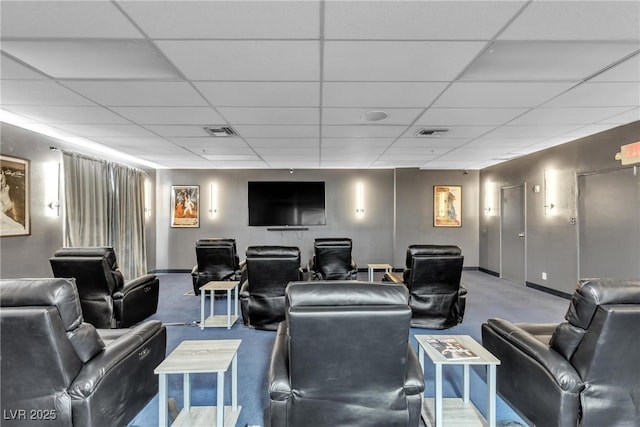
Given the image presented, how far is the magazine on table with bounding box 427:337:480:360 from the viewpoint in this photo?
187 centimetres

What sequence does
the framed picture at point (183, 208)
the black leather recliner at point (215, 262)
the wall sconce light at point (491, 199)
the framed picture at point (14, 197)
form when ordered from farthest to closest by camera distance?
the framed picture at point (183, 208) < the wall sconce light at point (491, 199) < the black leather recliner at point (215, 262) < the framed picture at point (14, 197)

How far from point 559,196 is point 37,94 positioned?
7.45 m

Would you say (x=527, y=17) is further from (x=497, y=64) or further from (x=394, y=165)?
(x=394, y=165)

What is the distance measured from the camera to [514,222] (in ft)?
22.1

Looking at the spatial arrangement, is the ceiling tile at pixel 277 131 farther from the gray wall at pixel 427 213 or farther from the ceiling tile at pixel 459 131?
the gray wall at pixel 427 213

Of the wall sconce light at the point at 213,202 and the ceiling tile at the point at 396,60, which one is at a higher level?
the ceiling tile at the point at 396,60

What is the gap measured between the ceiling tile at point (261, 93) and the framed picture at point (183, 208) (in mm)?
5258

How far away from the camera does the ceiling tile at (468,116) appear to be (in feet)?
11.3

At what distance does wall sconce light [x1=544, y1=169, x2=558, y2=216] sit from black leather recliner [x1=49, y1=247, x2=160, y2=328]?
692 centimetres

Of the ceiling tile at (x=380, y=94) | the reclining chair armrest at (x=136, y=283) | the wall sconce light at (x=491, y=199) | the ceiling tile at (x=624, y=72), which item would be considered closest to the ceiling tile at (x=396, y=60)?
the ceiling tile at (x=380, y=94)

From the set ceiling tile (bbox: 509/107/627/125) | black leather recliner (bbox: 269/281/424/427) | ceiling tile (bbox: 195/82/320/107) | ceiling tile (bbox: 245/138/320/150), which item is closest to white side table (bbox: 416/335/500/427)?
black leather recliner (bbox: 269/281/424/427)

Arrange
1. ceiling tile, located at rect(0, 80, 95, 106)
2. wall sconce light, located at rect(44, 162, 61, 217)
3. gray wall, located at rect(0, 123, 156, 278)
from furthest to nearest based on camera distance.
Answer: wall sconce light, located at rect(44, 162, 61, 217), gray wall, located at rect(0, 123, 156, 278), ceiling tile, located at rect(0, 80, 95, 106)

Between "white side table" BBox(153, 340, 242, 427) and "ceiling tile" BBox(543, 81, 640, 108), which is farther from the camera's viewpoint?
"ceiling tile" BBox(543, 81, 640, 108)

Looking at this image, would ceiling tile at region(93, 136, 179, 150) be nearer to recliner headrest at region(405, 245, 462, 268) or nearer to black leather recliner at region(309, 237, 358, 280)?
black leather recliner at region(309, 237, 358, 280)
